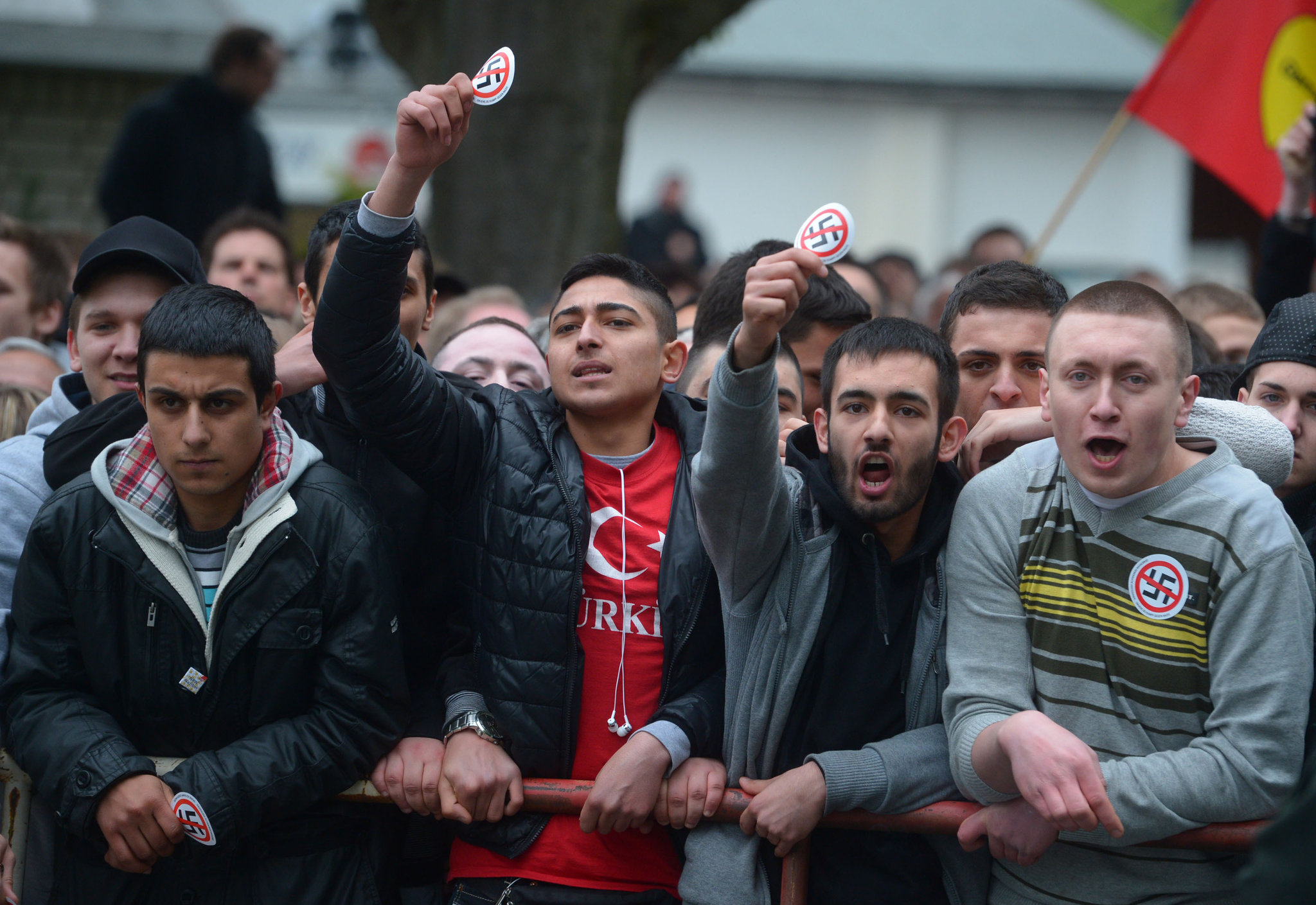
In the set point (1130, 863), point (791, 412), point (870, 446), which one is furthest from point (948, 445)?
point (1130, 863)

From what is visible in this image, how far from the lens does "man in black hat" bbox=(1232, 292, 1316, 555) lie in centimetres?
318

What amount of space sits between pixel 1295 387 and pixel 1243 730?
1.03 metres

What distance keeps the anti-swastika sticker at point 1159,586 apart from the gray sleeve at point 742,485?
70 cm

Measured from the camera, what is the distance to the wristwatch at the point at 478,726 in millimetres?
2930

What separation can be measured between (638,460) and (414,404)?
0.55 m

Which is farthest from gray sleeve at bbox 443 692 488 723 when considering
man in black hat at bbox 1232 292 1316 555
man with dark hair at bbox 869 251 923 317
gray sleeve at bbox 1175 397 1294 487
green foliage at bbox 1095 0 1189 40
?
green foliage at bbox 1095 0 1189 40

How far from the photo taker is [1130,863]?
8.76ft

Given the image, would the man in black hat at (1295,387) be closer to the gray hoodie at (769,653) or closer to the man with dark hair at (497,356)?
the gray hoodie at (769,653)

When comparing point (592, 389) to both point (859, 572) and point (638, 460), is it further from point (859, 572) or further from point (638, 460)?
point (859, 572)

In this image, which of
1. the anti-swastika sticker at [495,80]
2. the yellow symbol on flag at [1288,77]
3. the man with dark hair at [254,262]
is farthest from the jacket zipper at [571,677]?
the yellow symbol on flag at [1288,77]

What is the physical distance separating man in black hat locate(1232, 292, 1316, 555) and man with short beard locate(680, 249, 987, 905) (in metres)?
0.88

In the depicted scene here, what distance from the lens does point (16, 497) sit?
3170 millimetres

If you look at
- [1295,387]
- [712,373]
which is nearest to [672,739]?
[712,373]

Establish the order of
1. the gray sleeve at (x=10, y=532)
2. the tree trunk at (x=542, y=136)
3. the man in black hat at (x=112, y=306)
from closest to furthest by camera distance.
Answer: the gray sleeve at (x=10, y=532) → the man in black hat at (x=112, y=306) → the tree trunk at (x=542, y=136)
